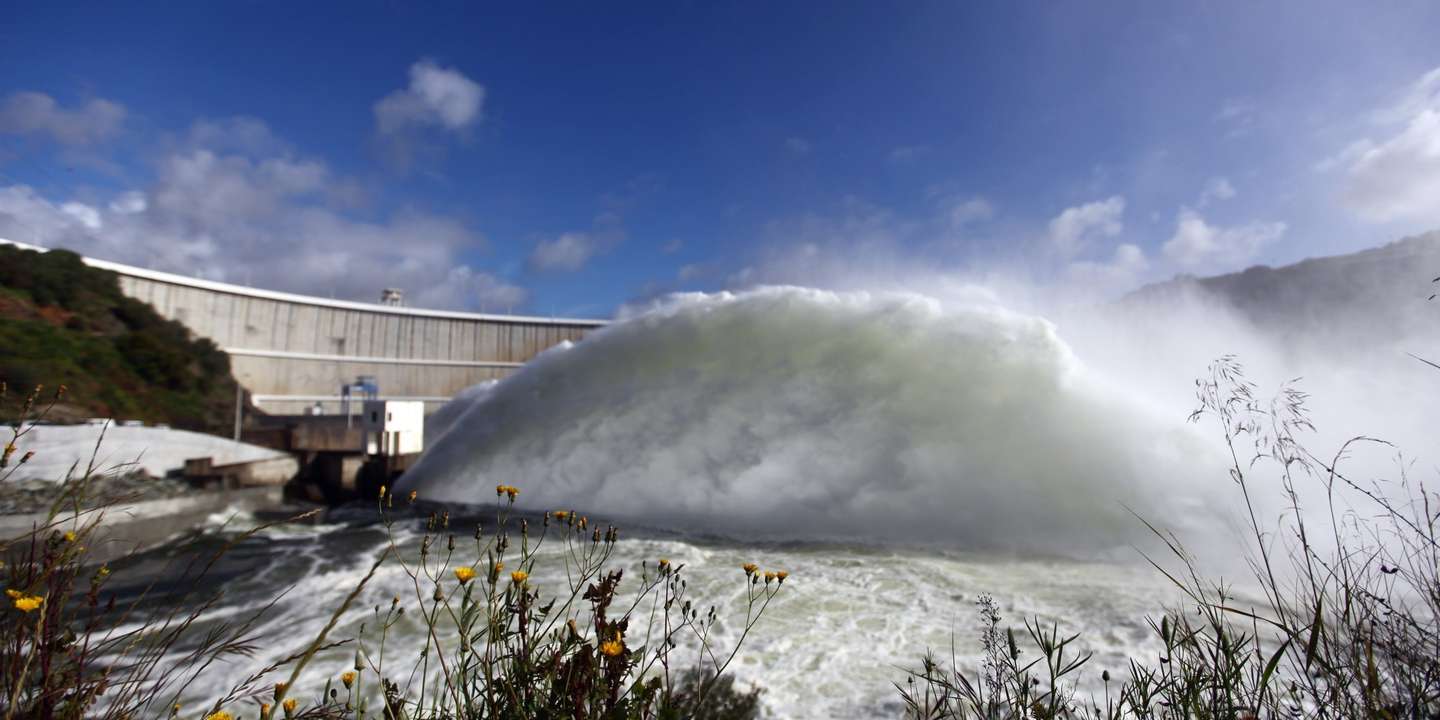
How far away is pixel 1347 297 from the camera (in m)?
15.8

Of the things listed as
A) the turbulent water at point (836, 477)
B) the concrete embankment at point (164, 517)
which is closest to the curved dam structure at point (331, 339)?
the concrete embankment at point (164, 517)

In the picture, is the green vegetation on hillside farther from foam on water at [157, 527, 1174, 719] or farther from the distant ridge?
the distant ridge

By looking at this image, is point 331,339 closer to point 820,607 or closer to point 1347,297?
point 820,607

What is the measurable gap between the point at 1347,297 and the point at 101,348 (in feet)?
121

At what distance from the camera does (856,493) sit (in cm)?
873

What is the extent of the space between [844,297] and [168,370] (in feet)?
85.3

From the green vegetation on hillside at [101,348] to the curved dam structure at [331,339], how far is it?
2.92m

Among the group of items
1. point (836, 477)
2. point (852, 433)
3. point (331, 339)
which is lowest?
point (836, 477)

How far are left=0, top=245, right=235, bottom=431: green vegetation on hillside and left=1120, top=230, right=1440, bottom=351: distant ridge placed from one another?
2883 centimetres

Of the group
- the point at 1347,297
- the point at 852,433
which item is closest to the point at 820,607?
the point at 852,433

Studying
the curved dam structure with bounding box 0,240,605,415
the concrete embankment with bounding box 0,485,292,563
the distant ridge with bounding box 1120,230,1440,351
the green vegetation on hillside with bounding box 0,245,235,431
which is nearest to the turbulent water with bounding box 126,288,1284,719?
the concrete embankment with bounding box 0,485,292,563

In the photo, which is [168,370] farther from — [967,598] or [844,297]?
[967,598]

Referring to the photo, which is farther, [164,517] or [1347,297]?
[1347,297]

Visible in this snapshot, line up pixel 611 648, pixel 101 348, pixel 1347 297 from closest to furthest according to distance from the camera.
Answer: pixel 611 648, pixel 1347 297, pixel 101 348
